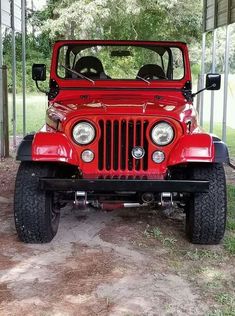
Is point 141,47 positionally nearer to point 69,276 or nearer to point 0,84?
point 69,276

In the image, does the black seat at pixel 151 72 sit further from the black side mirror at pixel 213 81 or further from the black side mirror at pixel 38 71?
the black side mirror at pixel 38 71

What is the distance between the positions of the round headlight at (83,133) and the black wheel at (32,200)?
1.14 ft

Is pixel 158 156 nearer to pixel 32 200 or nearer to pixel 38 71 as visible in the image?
pixel 32 200

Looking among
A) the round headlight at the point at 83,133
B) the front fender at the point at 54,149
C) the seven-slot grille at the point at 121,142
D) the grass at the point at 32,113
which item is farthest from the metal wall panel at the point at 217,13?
the grass at the point at 32,113

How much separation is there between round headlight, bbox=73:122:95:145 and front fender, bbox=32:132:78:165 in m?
0.08

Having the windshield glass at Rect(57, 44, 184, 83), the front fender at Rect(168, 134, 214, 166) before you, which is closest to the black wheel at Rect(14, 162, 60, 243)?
the front fender at Rect(168, 134, 214, 166)

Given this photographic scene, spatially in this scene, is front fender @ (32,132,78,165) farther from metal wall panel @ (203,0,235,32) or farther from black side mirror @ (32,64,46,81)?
metal wall panel @ (203,0,235,32)

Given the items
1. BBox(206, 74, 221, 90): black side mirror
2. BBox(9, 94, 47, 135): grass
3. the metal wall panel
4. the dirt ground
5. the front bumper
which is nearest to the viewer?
the dirt ground

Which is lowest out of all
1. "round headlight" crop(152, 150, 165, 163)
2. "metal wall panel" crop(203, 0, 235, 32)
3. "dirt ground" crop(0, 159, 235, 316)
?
"dirt ground" crop(0, 159, 235, 316)

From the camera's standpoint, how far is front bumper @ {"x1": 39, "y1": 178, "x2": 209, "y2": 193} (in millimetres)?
3742

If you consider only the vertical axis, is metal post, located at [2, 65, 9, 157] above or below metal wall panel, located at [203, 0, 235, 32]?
below

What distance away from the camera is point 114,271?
3.65 metres

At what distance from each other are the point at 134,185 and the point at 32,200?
0.85 metres

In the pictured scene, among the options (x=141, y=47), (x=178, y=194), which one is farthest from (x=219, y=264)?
(x=141, y=47)
